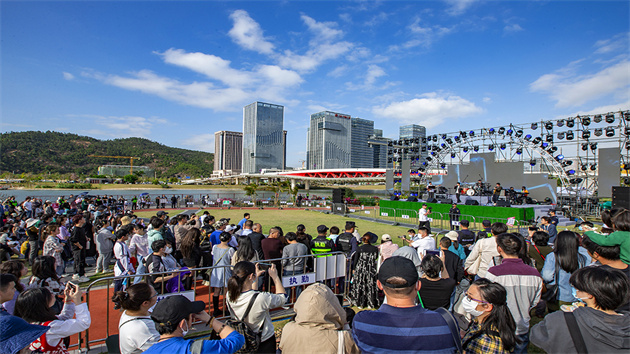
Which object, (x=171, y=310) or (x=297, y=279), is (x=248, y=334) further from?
(x=297, y=279)

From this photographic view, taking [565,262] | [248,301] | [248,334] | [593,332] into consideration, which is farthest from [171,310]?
[565,262]

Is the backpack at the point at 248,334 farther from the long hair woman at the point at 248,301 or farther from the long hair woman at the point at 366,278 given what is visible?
the long hair woman at the point at 366,278

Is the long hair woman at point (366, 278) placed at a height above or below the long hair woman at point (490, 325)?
below

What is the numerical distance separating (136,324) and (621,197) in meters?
21.8

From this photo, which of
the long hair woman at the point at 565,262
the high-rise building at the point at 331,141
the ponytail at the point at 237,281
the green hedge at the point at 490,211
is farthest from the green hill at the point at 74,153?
the long hair woman at the point at 565,262

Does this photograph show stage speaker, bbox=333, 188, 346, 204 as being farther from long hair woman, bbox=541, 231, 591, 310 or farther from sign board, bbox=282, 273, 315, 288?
long hair woman, bbox=541, 231, 591, 310

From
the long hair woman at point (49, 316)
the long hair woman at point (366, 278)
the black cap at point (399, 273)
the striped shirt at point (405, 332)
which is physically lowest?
the long hair woman at point (366, 278)

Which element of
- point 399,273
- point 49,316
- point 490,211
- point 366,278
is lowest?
point 366,278

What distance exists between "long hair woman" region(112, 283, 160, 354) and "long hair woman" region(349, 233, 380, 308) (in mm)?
3818

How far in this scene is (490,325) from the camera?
2.37 m

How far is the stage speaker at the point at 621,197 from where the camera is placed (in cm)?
1497

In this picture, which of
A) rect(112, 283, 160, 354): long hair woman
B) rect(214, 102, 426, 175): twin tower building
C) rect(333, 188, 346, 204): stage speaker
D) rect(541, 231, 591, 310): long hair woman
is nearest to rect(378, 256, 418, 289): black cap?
rect(112, 283, 160, 354): long hair woman

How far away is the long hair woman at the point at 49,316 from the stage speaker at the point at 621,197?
21621 millimetres

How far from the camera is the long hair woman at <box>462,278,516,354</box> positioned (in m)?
2.28
